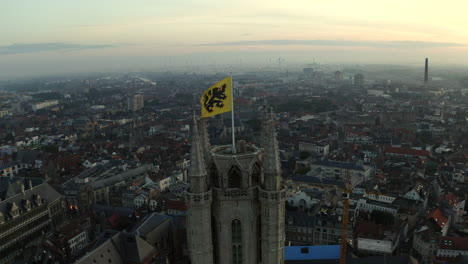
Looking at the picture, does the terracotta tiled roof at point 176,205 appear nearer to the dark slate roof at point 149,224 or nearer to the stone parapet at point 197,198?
the dark slate roof at point 149,224

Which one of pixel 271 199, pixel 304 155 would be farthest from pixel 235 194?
pixel 304 155

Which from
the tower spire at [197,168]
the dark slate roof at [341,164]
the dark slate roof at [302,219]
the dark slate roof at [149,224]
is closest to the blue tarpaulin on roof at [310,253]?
the dark slate roof at [302,219]

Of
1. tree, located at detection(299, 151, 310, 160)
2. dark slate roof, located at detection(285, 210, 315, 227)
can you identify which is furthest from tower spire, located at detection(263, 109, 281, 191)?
tree, located at detection(299, 151, 310, 160)

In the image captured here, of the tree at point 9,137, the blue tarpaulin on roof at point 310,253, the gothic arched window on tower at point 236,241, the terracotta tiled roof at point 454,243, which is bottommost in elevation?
the tree at point 9,137

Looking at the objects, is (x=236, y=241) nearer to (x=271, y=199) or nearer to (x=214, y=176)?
(x=271, y=199)

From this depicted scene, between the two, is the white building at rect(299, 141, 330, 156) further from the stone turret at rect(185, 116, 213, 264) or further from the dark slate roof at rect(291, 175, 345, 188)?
the stone turret at rect(185, 116, 213, 264)

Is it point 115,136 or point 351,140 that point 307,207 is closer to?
point 351,140
